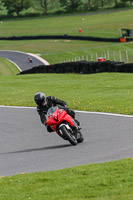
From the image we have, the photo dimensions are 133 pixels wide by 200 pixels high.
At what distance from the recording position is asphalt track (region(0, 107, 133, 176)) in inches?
349

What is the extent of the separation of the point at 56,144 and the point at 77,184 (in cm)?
458

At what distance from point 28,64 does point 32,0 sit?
90.2 m

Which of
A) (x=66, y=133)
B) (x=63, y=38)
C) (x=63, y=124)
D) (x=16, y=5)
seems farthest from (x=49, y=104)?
(x=16, y=5)

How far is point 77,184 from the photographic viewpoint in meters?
6.50

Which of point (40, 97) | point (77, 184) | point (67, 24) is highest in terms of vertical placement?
point (77, 184)

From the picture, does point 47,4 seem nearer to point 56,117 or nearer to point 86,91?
point 86,91

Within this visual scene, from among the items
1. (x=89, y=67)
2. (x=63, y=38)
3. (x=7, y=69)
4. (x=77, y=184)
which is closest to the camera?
(x=77, y=184)

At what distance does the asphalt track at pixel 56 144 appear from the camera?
8.86 metres

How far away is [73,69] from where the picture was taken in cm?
3034

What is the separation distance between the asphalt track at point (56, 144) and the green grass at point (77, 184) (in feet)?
3.15

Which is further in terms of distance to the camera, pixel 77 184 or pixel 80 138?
pixel 80 138

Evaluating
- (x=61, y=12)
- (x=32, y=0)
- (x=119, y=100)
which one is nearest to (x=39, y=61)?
Result: (x=119, y=100)

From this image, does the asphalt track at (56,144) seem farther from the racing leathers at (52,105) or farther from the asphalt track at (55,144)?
the racing leathers at (52,105)

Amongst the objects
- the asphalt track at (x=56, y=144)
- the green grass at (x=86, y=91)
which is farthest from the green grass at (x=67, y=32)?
the asphalt track at (x=56, y=144)
